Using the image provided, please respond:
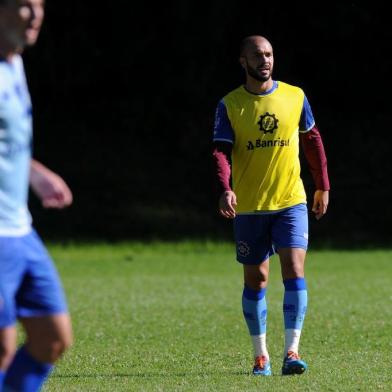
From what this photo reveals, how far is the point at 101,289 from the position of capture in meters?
15.8

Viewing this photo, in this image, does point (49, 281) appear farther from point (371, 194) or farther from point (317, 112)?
point (317, 112)

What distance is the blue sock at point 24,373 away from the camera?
16.2ft

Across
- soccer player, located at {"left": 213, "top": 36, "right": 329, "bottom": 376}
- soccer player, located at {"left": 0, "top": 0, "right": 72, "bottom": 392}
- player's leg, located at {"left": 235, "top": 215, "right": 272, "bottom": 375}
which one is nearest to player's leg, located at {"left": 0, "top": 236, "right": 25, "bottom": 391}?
soccer player, located at {"left": 0, "top": 0, "right": 72, "bottom": 392}

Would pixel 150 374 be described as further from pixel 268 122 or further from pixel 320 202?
pixel 268 122

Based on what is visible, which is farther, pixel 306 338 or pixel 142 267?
pixel 142 267

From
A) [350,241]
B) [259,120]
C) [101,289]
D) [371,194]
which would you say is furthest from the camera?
[371,194]

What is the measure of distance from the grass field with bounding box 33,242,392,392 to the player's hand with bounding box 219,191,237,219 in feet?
3.43

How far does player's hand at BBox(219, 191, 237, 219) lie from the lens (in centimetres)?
767

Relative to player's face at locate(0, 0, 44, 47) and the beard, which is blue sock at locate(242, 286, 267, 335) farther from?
player's face at locate(0, 0, 44, 47)

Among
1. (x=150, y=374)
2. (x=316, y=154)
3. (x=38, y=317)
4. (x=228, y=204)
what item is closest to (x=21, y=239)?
(x=38, y=317)

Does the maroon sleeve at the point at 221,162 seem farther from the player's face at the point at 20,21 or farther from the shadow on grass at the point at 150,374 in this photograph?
the player's face at the point at 20,21

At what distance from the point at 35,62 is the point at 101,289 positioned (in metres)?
16.1

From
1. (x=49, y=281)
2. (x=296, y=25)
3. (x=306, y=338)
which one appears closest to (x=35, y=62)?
(x=296, y=25)

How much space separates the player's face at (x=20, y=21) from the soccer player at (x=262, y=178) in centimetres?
328
